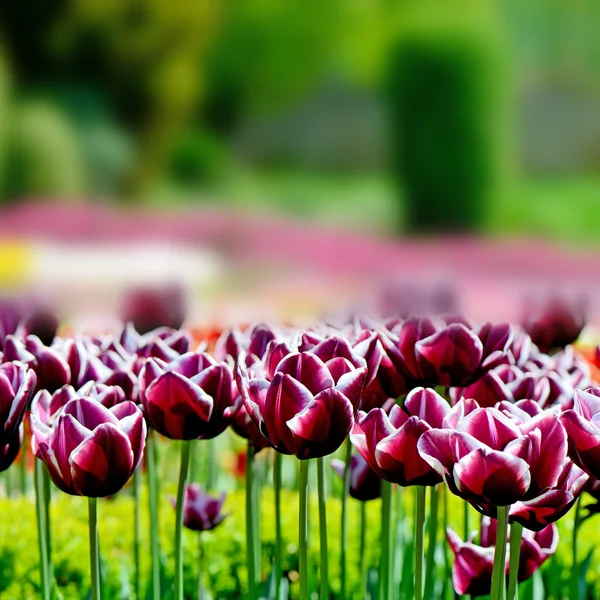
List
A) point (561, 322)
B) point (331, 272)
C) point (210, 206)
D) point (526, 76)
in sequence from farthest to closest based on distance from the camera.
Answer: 1. point (526, 76)
2. point (210, 206)
3. point (331, 272)
4. point (561, 322)

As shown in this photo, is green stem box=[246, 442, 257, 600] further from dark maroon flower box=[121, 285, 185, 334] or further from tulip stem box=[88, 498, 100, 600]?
dark maroon flower box=[121, 285, 185, 334]

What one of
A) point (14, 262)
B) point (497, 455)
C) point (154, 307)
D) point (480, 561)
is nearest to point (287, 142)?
point (14, 262)

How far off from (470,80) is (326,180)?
1428 millimetres

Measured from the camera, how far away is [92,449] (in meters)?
0.73

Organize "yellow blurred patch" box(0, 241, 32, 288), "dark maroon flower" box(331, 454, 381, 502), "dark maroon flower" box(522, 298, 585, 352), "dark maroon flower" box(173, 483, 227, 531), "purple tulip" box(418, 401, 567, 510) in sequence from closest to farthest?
"purple tulip" box(418, 401, 567, 510)
"dark maroon flower" box(331, 454, 381, 502)
"dark maroon flower" box(173, 483, 227, 531)
"dark maroon flower" box(522, 298, 585, 352)
"yellow blurred patch" box(0, 241, 32, 288)

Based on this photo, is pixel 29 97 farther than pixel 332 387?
Yes

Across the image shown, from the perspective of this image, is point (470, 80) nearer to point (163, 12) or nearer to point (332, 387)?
point (163, 12)

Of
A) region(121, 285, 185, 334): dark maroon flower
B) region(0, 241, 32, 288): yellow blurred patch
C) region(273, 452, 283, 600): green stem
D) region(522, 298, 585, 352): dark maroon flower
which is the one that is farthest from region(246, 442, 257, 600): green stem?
region(0, 241, 32, 288): yellow blurred patch

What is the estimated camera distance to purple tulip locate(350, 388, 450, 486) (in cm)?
73

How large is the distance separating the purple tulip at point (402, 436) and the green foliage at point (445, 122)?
681 centimetres

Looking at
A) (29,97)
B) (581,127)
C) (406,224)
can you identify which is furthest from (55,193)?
Result: (581,127)

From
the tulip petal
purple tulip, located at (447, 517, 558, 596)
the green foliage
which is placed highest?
the green foliage

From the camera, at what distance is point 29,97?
7867mm

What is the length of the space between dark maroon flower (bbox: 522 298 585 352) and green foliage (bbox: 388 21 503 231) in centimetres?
627
